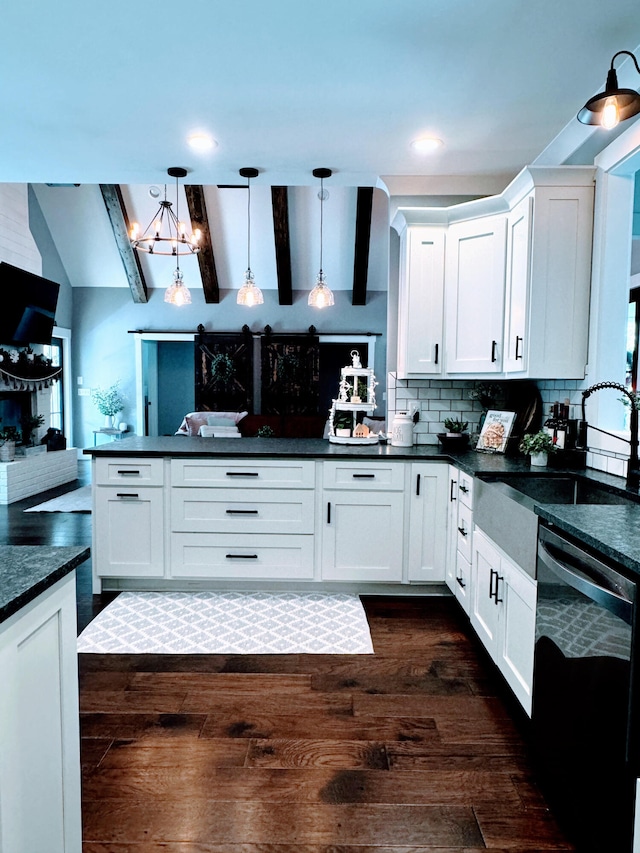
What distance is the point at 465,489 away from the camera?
9.76 ft

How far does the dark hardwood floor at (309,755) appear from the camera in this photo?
1.62 m

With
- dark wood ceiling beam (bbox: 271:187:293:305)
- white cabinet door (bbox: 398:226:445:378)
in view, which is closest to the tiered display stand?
white cabinet door (bbox: 398:226:445:378)

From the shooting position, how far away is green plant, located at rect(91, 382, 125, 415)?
9297mm

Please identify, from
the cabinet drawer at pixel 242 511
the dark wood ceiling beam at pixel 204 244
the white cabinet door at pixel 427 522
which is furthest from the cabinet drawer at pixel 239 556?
the dark wood ceiling beam at pixel 204 244

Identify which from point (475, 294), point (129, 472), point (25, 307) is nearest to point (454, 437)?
point (475, 294)

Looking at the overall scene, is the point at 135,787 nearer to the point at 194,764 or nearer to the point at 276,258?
the point at 194,764

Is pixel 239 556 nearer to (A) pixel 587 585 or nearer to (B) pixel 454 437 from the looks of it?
(B) pixel 454 437

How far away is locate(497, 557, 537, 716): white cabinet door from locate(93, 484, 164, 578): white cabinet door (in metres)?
2.04

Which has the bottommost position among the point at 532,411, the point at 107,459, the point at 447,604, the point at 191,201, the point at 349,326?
the point at 447,604

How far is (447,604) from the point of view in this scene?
133 inches

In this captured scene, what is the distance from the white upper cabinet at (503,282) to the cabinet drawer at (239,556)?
1360mm

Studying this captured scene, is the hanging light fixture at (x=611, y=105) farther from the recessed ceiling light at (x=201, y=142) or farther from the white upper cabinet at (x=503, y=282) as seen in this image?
the recessed ceiling light at (x=201, y=142)

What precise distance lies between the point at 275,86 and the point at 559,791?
291cm

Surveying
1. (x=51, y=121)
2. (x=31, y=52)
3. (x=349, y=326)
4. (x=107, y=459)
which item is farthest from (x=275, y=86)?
(x=349, y=326)
